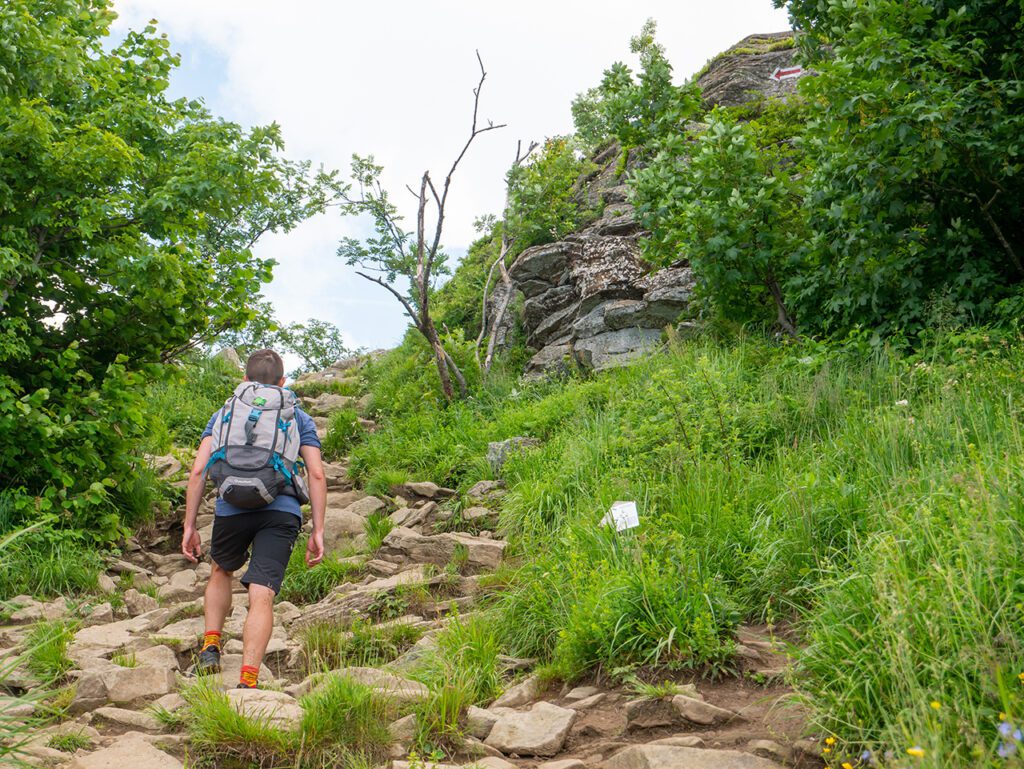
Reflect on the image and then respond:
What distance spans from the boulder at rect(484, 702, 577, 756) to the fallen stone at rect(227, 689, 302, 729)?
3.05ft

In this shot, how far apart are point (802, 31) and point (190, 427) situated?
10555mm

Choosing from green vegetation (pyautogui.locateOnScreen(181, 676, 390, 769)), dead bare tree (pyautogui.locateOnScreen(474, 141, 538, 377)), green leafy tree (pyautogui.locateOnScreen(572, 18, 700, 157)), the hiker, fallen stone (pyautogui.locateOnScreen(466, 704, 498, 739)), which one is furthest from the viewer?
dead bare tree (pyautogui.locateOnScreen(474, 141, 538, 377))

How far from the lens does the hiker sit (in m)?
5.19

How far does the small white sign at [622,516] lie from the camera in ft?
17.5

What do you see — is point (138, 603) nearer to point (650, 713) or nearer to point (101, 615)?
point (101, 615)

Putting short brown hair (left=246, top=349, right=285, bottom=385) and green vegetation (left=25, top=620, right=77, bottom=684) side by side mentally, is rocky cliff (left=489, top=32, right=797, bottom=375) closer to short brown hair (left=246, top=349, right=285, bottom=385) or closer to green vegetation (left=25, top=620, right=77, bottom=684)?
short brown hair (left=246, top=349, right=285, bottom=385)

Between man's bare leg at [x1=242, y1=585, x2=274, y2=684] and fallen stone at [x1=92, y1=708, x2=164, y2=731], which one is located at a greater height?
man's bare leg at [x1=242, y1=585, x2=274, y2=684]

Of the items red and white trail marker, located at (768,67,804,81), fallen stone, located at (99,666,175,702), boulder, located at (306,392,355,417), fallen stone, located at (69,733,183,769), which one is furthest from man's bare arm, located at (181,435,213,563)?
red and white trail marker, located at (768,67,804,81)

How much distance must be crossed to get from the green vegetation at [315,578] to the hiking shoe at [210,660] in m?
2.10

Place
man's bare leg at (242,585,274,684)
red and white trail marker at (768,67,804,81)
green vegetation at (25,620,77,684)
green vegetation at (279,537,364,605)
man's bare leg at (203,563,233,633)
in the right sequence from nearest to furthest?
man's bare leg at (242,585,274,684) → green vegetation at (25,620,77,684) → man's bare leg at (203,563,233,633) → green vegetation at (279,537,364,605) → red and white trail marker at (768,67,804,81)

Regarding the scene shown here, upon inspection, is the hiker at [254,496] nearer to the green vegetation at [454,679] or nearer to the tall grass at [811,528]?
the green vegetation at [454,679]

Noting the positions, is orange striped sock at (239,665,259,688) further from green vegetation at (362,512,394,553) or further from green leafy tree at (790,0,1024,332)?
green leafy tree at (790,0,1024,332)

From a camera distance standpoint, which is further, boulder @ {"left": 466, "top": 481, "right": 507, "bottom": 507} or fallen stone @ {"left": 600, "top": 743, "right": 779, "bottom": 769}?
boulder @ {"left": 466, "top": 481, "right": 507, "bottom": 507}

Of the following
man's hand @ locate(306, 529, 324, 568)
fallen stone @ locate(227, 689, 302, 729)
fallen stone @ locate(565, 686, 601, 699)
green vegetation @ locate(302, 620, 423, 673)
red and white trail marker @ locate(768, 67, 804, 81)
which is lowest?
fallen stone @ locate(565, 686, 601, 699)
